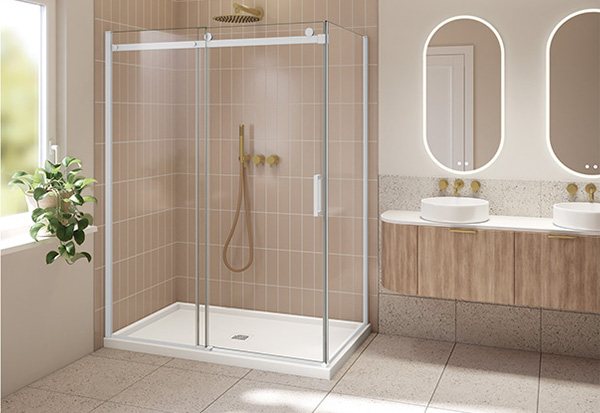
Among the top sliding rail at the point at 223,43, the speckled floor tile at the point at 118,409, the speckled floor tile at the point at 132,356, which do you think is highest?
the top sliding rail at the point at 223,43

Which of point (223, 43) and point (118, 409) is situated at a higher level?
point (223, 43)

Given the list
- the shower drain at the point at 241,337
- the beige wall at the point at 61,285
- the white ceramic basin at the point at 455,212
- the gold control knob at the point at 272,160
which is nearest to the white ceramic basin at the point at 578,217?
the white ceramic basin at the point at 455,212

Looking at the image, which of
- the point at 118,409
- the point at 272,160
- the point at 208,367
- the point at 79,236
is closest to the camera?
the point at 118,409

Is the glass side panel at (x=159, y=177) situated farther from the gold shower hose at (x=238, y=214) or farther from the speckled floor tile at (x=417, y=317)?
the speckled floor tile at (x=417, y=317)

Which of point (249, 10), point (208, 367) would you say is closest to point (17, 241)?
point (208, 367)

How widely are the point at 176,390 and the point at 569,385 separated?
2084 mm

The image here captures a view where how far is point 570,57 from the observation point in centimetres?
386

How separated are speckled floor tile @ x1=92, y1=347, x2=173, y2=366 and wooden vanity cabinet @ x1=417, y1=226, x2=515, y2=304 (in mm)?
1571

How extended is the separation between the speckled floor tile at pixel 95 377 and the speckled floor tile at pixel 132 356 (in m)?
0.05

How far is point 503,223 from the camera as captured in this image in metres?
3.82

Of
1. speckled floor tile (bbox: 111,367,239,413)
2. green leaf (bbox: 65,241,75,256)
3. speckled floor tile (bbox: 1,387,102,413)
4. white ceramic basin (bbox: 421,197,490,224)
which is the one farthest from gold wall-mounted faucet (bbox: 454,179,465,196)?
speckled floor tile (bbox: 1,387,102,413)

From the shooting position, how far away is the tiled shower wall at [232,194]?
144 inches

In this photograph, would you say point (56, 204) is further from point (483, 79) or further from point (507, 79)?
point (507, 79)

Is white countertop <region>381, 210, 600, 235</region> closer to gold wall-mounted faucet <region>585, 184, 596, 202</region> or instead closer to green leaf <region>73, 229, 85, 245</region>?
gold wall-mounted faucet <region>585, 184, 596, 202</region>
